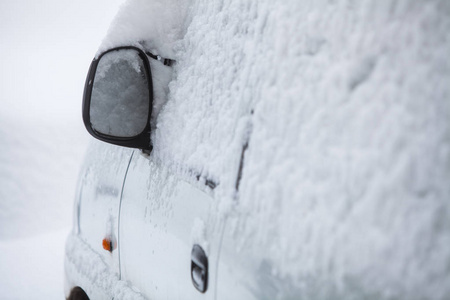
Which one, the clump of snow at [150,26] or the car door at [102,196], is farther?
the car door at [102,196]

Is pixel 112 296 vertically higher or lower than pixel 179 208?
lower

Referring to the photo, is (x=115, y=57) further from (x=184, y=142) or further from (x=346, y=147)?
(x=346, y=147)

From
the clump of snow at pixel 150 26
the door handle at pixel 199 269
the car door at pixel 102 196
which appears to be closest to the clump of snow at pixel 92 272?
the car door at pixel 102 196

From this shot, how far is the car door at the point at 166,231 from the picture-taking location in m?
1.20

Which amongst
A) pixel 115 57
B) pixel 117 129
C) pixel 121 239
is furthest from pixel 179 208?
pixel 115 57

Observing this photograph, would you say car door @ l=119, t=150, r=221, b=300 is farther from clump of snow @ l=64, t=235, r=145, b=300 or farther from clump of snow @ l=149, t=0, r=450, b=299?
clump of snow @ l=149, t=0, r=450, b=299

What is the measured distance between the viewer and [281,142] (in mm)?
919

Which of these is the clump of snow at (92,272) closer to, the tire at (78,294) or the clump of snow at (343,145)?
the tire at (78,294)

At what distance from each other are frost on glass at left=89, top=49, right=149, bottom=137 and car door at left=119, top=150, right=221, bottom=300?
0.19 m

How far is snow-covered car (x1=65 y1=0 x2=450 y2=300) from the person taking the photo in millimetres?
654

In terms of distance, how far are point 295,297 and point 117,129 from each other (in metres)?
1.18

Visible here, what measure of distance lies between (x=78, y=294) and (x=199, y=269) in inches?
66.9

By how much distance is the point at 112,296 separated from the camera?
6.43 feet

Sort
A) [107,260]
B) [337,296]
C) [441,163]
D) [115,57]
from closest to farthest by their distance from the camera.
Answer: [441,163] < [337,296] < [115,57] < [107,260]
